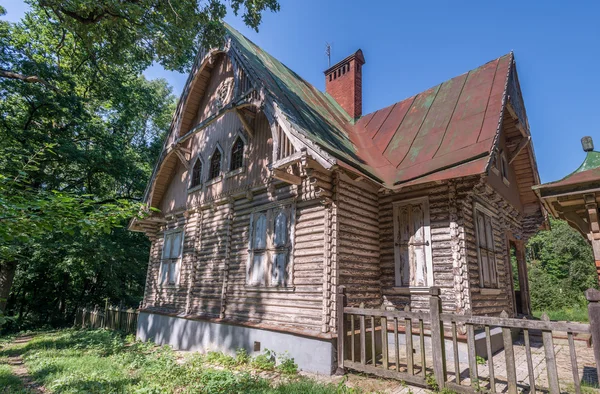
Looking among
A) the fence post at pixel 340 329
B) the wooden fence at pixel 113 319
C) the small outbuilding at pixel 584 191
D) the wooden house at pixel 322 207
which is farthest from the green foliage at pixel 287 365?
the wooden fence at pixel 113 319

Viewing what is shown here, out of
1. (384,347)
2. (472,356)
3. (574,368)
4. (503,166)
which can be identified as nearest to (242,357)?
(384,347)

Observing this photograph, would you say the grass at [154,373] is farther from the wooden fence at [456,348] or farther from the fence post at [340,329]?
the wooden fence at [456,348]

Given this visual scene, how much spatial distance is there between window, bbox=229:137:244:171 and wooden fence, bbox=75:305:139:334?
8119mm

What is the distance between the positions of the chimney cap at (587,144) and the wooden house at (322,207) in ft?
5.07

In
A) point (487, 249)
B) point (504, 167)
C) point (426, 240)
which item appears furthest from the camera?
point (504, 167)

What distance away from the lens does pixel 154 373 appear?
24.0ft

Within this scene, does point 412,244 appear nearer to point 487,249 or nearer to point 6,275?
point 487,249

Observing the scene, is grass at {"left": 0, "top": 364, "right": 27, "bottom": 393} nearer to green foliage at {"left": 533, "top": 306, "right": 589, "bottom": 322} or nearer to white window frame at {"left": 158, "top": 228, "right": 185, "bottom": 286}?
white window frame at {"left": 158, "top": 228, "right": 185, "bottom": 286}

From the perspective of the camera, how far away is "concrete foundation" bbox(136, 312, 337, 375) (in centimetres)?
699

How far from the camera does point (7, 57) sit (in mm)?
14555

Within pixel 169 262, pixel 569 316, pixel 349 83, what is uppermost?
pixel 349 83

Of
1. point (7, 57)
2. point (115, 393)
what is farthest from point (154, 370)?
point (7, 57)

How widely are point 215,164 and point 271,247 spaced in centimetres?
455

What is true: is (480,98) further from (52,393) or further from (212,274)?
(52,393)
